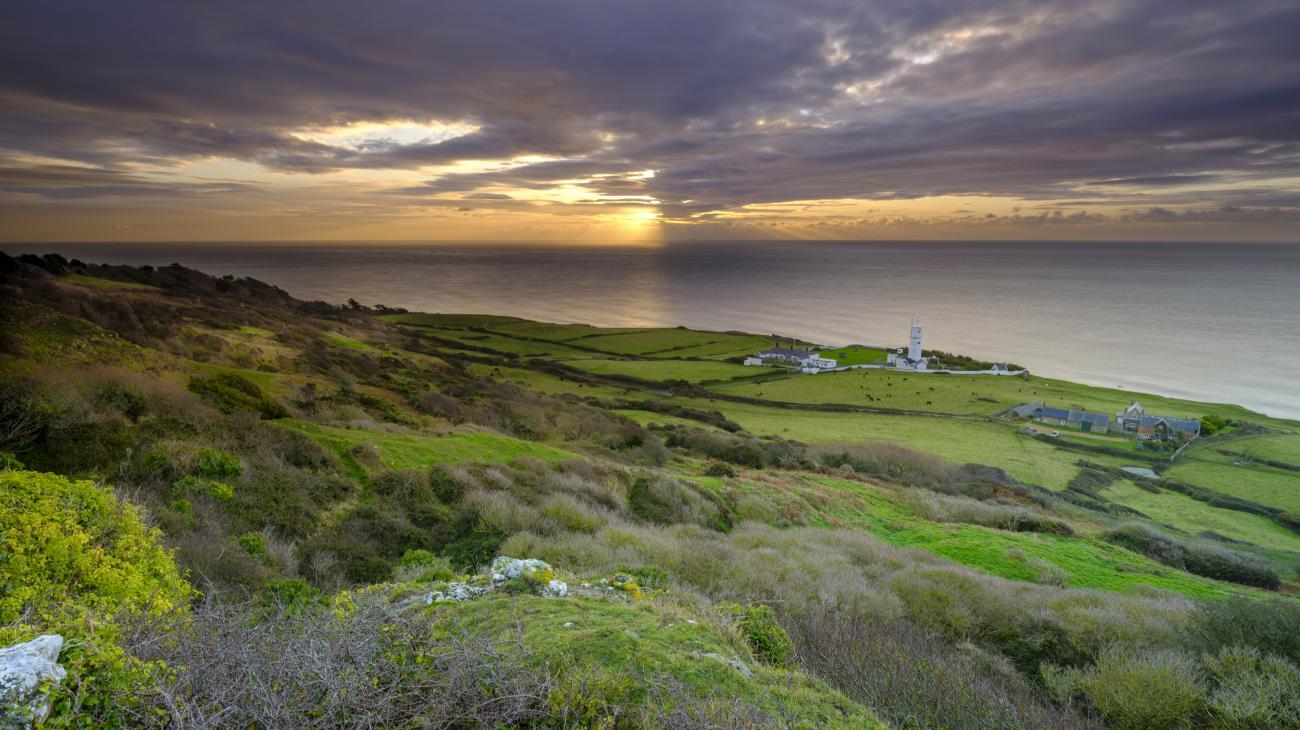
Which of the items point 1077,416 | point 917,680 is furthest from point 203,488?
point 1077,416

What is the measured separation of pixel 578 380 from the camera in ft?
204

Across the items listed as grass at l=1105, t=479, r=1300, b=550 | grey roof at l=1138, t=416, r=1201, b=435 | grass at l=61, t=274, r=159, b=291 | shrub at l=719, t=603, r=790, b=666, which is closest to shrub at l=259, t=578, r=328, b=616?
shrub at l=719, t=603, r=790, b=666

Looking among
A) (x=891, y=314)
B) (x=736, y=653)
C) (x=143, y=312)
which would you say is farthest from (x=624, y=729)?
(x=891, y=314)

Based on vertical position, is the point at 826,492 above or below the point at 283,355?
below

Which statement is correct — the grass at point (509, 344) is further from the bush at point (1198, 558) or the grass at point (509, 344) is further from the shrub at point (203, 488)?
the shrub at point (203, 488)

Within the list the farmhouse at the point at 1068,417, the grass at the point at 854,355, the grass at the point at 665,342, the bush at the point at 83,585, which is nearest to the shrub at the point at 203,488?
the bush at the point at 83,585

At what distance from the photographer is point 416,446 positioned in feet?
55.7

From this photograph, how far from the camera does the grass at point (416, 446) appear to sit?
1493 centimetres

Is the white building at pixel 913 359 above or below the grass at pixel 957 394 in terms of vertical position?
above

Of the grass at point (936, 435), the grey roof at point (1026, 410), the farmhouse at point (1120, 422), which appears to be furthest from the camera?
the grey roof at point (1026, 410)

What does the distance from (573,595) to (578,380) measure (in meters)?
54.9

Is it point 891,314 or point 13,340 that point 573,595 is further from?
point 891,314

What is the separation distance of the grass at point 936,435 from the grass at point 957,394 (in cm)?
537

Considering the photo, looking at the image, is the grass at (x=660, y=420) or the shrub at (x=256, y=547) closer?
the shrub at (x=256, y=547)
